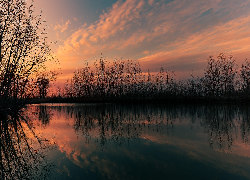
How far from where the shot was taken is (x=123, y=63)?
71812 mm

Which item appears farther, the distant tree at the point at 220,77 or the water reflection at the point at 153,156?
the distant tree at the point at 220,77

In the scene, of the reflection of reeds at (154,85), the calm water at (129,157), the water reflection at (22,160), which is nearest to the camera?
the water reflection at (22,160)

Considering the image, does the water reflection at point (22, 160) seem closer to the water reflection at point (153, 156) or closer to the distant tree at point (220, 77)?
the water reflection at point (153, 156)

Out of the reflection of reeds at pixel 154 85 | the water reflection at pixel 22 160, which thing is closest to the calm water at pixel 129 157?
the water reflection at pixel 22 160

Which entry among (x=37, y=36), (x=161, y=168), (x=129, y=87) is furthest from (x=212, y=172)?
(x=129, y=87)

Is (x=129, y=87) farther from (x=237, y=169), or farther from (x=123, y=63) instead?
(x=237, y=169)

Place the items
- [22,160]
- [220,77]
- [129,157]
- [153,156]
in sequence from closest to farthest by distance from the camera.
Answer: [22,160], [129,157], [153,156], [220,77]

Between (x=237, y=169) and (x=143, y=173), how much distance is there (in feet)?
11.4

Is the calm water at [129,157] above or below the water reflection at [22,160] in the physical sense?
below

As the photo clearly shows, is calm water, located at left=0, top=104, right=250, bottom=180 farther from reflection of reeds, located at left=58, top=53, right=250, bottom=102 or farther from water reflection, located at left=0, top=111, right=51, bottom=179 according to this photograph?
reflection of reeds, located at left=58, top=53, right=250, bottom=102

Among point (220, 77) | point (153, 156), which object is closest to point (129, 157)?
point (153, 156)

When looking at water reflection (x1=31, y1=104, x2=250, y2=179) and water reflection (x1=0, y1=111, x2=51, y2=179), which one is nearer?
water reflection (x1=0, y1=111, x2=51, y2=179)

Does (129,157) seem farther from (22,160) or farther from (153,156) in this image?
(22,160)

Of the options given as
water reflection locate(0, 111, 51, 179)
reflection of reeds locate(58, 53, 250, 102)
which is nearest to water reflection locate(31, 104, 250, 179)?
water reflection locate(0, 111, 51, 179)
